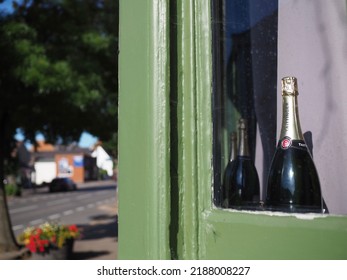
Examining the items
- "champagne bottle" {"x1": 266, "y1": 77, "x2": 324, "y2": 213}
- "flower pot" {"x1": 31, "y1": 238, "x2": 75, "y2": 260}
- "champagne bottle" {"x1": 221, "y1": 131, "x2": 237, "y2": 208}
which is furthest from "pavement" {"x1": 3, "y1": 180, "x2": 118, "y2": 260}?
"champagne bottle" {"x1": 266, "y1": 77, "x2": 324, "y2": 213}

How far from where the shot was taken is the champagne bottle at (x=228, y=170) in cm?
96

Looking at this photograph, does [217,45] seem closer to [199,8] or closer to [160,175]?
[199,8]

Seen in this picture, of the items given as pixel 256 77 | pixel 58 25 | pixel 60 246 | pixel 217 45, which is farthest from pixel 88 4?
pixel 217 45

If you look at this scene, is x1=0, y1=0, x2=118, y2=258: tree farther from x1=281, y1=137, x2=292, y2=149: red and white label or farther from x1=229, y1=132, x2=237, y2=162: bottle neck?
x1=281, y1=137, x2=292, y2=149: red and white label

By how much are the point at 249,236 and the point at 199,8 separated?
49 centimetres

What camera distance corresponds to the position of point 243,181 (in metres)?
1.15

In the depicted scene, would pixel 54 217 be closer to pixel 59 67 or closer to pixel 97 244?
pixel 97 244

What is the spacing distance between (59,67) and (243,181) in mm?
4700

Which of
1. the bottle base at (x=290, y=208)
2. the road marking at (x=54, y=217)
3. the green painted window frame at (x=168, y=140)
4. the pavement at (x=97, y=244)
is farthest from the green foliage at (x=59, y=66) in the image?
the road marking at (x=54, y=217)

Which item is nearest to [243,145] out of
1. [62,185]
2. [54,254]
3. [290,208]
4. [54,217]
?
[290,208]

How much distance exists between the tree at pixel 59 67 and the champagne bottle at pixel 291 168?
469 cm

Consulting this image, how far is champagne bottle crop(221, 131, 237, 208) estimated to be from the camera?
96 centimetres

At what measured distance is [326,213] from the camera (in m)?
0.78

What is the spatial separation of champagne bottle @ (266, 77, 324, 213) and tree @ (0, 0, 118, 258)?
15.4ft
